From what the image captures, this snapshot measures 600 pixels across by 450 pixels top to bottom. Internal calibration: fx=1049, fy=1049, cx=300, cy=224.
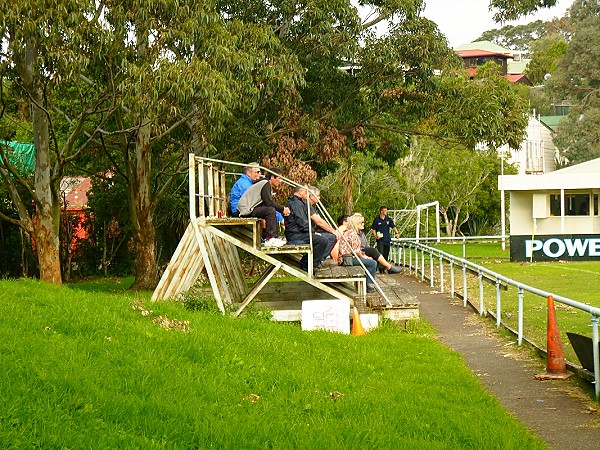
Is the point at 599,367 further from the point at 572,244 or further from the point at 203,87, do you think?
the point at 572,244

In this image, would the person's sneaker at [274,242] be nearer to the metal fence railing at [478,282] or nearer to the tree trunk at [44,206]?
the metal fence railing at [478,282]

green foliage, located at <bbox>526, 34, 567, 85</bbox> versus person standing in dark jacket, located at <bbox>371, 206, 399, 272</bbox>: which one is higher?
green foliage, located at <bbox>526, 34, 567, 85</bbox>

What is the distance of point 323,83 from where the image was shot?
93.2ft

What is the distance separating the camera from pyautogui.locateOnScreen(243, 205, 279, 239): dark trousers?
1639 cm

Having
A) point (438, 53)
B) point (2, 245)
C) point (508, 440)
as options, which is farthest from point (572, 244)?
point (508, 440)

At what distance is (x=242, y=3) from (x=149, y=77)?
711 centimetres

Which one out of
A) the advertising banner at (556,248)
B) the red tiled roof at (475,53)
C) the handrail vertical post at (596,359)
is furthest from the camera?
the red tiled roof at (475,53)

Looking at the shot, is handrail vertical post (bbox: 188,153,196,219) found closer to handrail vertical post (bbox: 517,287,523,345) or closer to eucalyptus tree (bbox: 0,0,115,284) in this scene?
eucalyptus tree (bbox: 0,0,115,284)

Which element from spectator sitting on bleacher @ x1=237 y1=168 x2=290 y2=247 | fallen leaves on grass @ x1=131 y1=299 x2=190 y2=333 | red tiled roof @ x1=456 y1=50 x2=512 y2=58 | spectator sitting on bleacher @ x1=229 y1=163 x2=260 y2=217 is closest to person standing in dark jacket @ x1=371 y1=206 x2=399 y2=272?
spectator sitting on bleacher @ x1=229 y1=163 x2=260 y2=217

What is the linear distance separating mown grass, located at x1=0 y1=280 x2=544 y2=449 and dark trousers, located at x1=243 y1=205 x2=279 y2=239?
368cm

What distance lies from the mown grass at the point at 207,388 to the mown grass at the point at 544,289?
3.35 meters

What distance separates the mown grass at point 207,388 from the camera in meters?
7.55

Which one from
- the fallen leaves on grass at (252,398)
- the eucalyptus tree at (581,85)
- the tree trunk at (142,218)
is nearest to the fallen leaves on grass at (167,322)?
the fallen leaves on grass at (252,398)

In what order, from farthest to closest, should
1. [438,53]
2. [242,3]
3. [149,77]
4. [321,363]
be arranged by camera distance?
[438,53] < [242,3] < [149,77] < [321,363]
